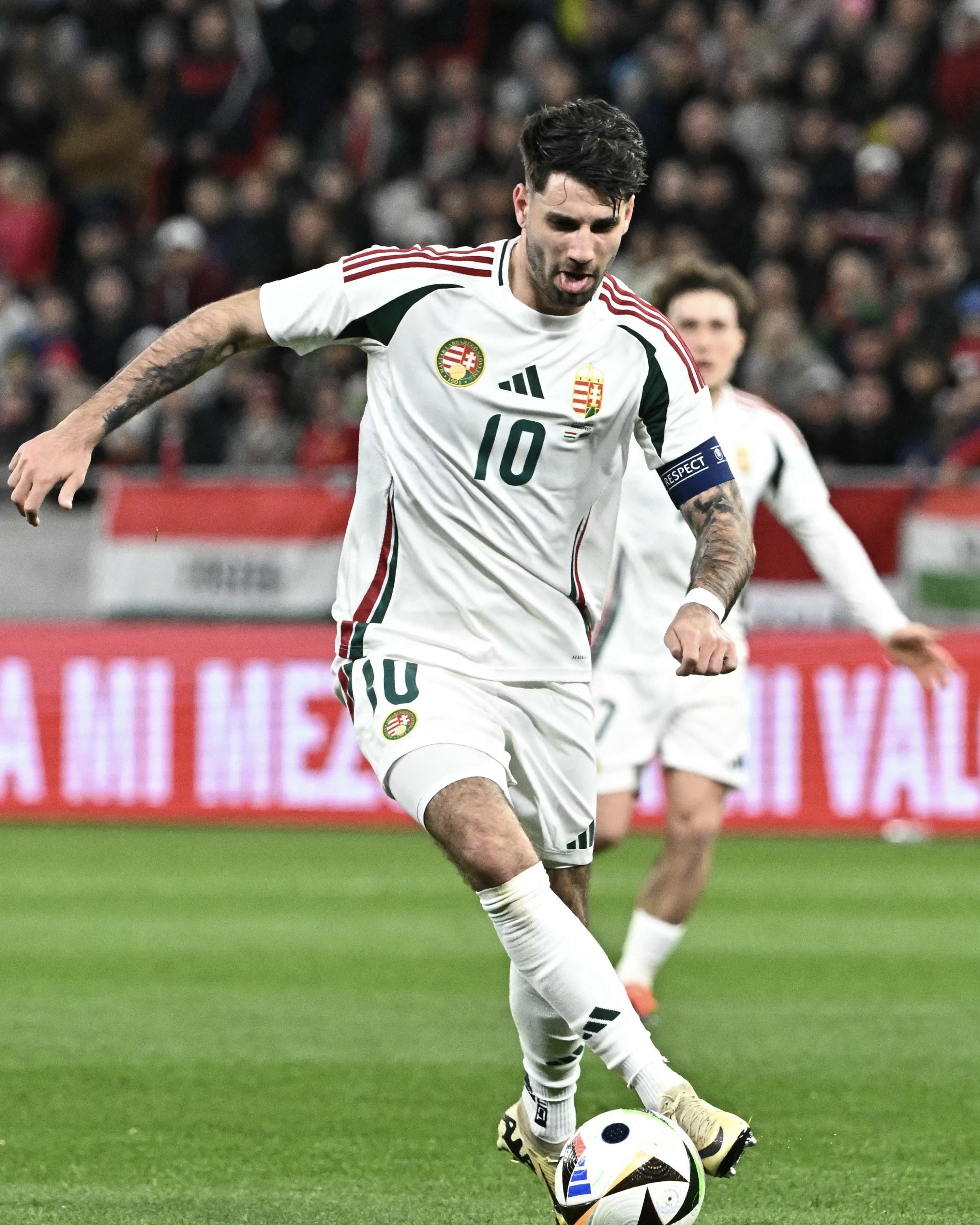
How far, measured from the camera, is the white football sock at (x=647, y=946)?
332 inches

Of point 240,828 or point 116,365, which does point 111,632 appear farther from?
point 116,365

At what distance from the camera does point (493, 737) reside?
5.37 m

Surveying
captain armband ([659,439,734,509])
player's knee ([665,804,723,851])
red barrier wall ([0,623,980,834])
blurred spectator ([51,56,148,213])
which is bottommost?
red barrier wall ([0,623,980,834])

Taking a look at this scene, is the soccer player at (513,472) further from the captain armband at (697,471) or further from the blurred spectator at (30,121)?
the blurred spectator at (30,121)

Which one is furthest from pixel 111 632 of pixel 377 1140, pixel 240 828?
pixel 377 1140

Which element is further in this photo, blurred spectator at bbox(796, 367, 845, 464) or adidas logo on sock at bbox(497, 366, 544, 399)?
blurred spectator at bbox(796, 367, 845, 464)

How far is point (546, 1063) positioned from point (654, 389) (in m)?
1.67

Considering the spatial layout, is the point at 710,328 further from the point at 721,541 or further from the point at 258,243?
the point at 258,243

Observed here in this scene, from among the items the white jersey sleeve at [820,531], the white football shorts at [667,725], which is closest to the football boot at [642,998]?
the white football shorts at [667,725]

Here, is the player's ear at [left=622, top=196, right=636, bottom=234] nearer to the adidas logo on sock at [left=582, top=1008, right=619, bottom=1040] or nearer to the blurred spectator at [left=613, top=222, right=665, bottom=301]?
the adidas logo on sock at [left=582, top=1008, right=619, bottom=1040]

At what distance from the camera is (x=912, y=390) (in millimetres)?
15852

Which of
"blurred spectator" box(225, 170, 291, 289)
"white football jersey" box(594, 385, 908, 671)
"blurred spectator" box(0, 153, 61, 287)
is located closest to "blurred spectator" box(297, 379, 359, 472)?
"blurred spectator" box(225, 170, 291, 289)

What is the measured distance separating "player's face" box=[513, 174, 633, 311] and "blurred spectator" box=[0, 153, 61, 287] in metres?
14.6

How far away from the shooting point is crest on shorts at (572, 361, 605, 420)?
5.42 meters
